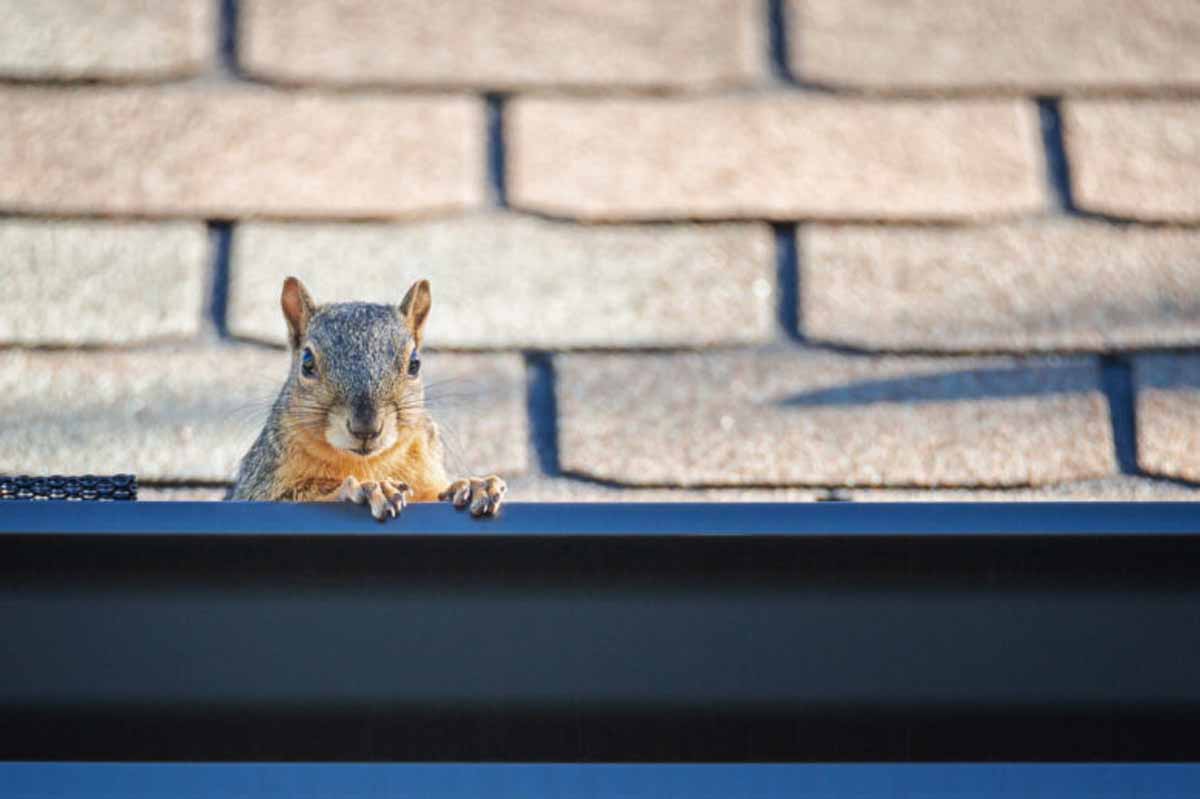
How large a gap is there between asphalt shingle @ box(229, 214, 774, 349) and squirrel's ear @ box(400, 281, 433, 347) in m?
0.12

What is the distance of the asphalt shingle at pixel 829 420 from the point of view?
4.75 feet

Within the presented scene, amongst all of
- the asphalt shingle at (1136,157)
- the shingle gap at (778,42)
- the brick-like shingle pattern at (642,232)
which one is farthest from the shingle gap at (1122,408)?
the shingle gap at (778,42)

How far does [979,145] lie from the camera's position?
1.62 metres

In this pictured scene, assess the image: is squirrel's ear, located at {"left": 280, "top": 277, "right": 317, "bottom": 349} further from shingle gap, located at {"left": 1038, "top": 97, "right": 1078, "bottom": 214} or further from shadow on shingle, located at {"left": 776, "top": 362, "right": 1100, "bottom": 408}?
shingle gap, located at {"left": 1038, "top": 97, "right": 1078, "bottom": 214}

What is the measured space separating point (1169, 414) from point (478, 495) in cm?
84

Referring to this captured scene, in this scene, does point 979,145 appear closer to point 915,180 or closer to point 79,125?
point 915,180

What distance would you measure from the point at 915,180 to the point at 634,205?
0.32 metres

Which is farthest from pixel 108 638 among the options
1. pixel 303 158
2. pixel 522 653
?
pixel 303 158

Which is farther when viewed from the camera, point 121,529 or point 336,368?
point 336,368

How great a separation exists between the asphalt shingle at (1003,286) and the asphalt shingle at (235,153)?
417 mm

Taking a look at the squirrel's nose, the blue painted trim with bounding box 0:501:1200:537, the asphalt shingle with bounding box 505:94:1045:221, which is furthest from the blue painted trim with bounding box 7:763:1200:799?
the asphalt shingle with bounding box 505:94:1045:221

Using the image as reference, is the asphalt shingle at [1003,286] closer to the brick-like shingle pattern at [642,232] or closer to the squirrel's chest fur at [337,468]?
the brick-like shingle pattern at [642,232]

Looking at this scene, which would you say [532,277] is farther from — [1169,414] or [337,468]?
[1169,414]

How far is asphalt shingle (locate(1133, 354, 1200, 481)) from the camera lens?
1.47 m
